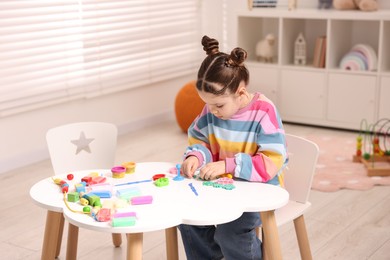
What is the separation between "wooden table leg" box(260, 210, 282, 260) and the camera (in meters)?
1.77

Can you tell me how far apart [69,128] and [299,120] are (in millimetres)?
2335

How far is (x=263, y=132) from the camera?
1896mm

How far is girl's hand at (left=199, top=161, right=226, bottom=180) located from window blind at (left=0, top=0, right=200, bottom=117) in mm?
1870

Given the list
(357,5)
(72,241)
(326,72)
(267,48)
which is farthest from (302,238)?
(267,48)

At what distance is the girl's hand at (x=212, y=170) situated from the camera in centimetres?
185

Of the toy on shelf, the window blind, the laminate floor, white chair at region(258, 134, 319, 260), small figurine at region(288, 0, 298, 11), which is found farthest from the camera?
small figurine at region(288, 0, 298, 11)

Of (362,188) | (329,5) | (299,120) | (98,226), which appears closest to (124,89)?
(299,120)

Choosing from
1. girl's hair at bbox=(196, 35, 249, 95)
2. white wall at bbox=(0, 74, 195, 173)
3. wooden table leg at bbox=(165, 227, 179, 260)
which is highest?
girl's hair at bbox=(196, 35, 249, 95)

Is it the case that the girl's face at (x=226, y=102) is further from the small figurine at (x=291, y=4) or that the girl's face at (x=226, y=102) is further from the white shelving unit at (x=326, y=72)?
the small figurine at (x=291, y=4)

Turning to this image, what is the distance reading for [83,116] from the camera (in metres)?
3.96

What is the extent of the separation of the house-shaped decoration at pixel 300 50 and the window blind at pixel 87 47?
0.79 metres

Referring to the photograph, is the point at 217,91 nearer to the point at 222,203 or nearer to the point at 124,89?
the point at 222,203

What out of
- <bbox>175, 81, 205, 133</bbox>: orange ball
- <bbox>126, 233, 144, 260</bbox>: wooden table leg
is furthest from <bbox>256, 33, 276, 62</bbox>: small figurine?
<bbox>126, 233, 144, 260</bbox>: wooden table leg

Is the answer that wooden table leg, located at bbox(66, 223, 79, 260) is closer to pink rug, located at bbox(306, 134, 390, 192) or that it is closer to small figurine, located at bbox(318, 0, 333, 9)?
pink rug, located at bbox(306, 134, 390, 192)
